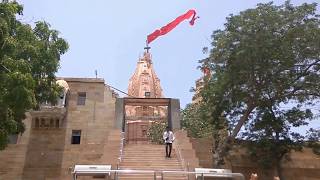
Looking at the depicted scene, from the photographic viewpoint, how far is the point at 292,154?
84.6 ft

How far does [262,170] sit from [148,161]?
7.96 meters

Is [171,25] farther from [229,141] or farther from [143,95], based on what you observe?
[143,95]

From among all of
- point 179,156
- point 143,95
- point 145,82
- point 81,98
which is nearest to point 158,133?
point 81,98

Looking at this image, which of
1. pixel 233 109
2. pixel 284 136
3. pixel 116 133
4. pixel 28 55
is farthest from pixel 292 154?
pixel 28 55

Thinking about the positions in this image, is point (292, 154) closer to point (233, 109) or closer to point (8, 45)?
point (233, 109)

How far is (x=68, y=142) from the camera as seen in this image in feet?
89.4

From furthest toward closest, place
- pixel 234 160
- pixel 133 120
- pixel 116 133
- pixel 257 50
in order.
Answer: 1. pixel 133 120
2. pixel 234 160
3. pixel 116 133
4. pixel 257 50

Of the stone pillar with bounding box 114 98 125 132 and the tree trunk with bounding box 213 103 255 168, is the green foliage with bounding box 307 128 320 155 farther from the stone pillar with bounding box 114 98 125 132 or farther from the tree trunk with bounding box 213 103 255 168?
the stone pillar with bounding box 114 98 125 132

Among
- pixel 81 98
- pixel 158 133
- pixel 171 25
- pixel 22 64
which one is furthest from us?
pixel 158 133

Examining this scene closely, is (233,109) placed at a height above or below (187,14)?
below

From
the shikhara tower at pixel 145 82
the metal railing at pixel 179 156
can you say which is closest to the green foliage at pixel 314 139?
the metal railing at pixel 179 156

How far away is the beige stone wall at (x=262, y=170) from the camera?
2488cm

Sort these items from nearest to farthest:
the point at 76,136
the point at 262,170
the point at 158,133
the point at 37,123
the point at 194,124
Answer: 1. the point at 262,170
2. the point at 37,123
3. the point at 76,136
4. the point at 194,124
5. the point at 158,133

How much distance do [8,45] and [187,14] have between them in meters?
19.3
